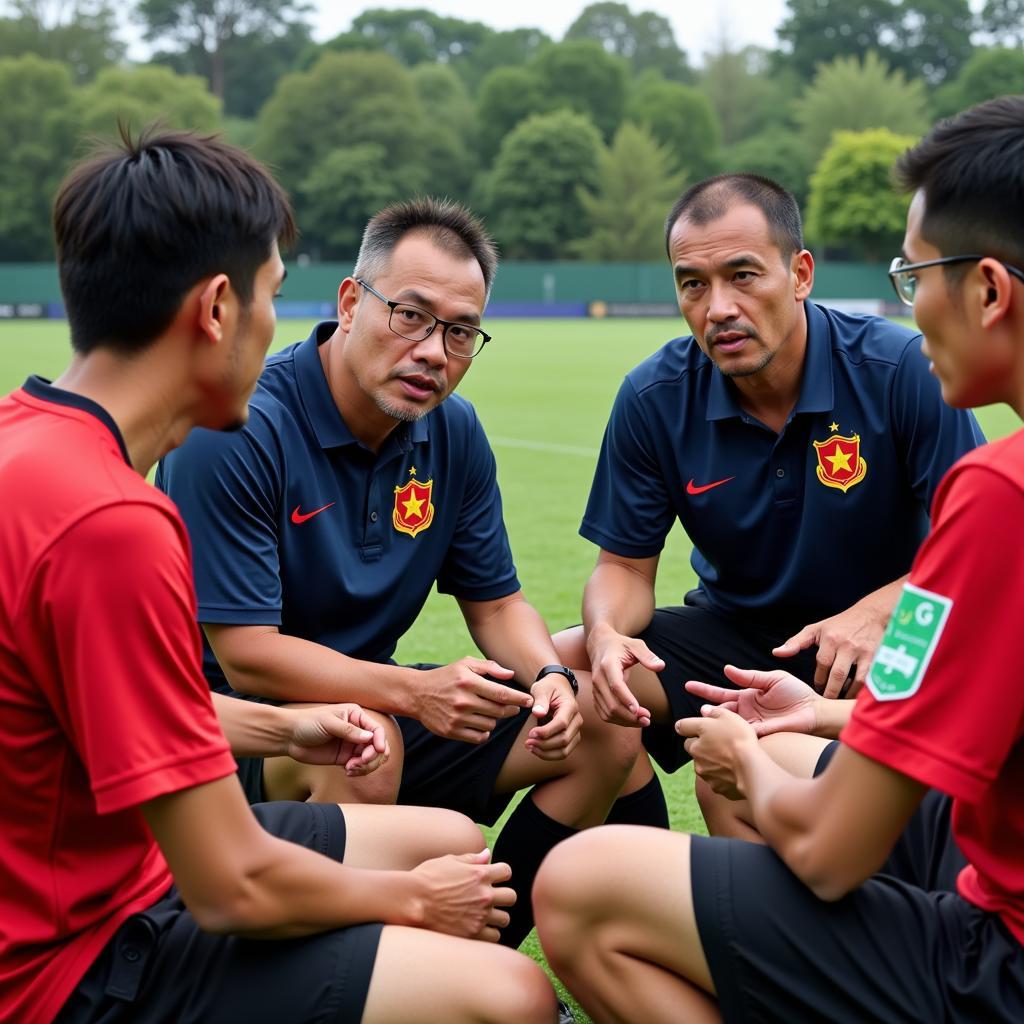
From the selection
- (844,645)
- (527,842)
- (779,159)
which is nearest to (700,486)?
(844,645)

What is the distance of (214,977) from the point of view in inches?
95.3

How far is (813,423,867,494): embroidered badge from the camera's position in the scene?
4305 millimetres

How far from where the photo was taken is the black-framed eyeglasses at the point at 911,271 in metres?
2.42

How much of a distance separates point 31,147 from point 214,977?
236 feet

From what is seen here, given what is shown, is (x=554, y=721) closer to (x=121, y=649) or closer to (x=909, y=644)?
(x=909, y=644)

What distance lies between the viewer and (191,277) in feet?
8.05

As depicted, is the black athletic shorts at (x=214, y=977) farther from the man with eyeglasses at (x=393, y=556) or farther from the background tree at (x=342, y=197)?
the background tree at (x=342, y=197)

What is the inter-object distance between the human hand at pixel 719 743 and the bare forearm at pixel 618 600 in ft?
4.31

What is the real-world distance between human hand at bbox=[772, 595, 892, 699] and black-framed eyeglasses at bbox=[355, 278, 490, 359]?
124 centimetres

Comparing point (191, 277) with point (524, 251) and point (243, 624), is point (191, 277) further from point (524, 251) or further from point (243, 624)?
point (524, 251)

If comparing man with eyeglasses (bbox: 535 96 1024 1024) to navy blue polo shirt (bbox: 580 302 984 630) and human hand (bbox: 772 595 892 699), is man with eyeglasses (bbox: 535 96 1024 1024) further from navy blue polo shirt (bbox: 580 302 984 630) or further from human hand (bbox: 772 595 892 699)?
navy blue polo shirt (bbox: 580 302 984 630)

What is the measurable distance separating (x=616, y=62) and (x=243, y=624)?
90487 mm

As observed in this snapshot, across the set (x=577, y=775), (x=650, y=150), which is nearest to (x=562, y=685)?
(x=577, y=775)

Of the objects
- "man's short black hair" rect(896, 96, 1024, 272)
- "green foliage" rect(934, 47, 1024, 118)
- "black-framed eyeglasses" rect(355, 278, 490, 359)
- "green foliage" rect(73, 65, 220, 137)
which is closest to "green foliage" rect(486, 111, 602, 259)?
"green foliage" rect(73, 65, 220, 137)
